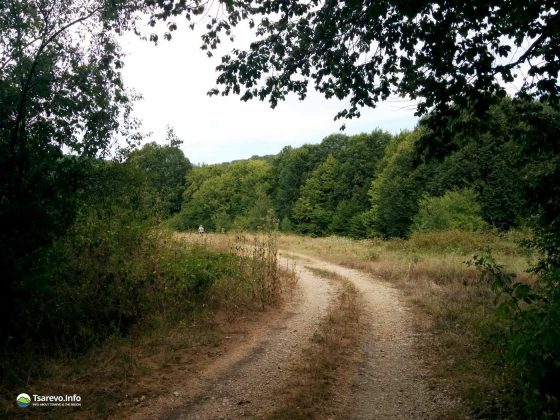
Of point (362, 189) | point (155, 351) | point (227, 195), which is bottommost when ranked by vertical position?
point (155, 351)

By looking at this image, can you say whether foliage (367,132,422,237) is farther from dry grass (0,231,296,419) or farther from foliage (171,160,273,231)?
dry grass (0,231,296,419)

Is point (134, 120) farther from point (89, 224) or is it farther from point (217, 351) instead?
point (217, 351)

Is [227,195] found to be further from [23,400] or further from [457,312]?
[23,400]

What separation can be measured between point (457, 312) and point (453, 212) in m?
27.1

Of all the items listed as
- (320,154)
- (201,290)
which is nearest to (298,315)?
(201,290)

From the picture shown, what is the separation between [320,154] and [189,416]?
53626 millimetres

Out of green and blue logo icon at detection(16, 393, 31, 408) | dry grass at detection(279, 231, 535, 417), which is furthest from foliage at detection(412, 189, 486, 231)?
green and blue logo icon at detection(16, 393, 31, 408)

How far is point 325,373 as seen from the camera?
553 centimetres

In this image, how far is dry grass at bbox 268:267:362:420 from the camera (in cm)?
455

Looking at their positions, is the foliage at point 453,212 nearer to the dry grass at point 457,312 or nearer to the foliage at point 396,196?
the foliage at point 396,196

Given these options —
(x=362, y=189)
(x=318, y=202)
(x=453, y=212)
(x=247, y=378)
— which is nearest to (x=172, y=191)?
(x=247, y=378)

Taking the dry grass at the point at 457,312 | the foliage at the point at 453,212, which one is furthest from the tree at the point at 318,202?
the dry grass at the point at 457,312

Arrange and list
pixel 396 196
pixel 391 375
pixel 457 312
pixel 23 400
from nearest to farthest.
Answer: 1. pixel 23 400
2. pixel 391 375
3. pixel 457 312
4. pixel 396 196

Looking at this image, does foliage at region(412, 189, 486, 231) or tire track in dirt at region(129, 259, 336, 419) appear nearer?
tire track in dirt at region(129, 259, 336, 419)
